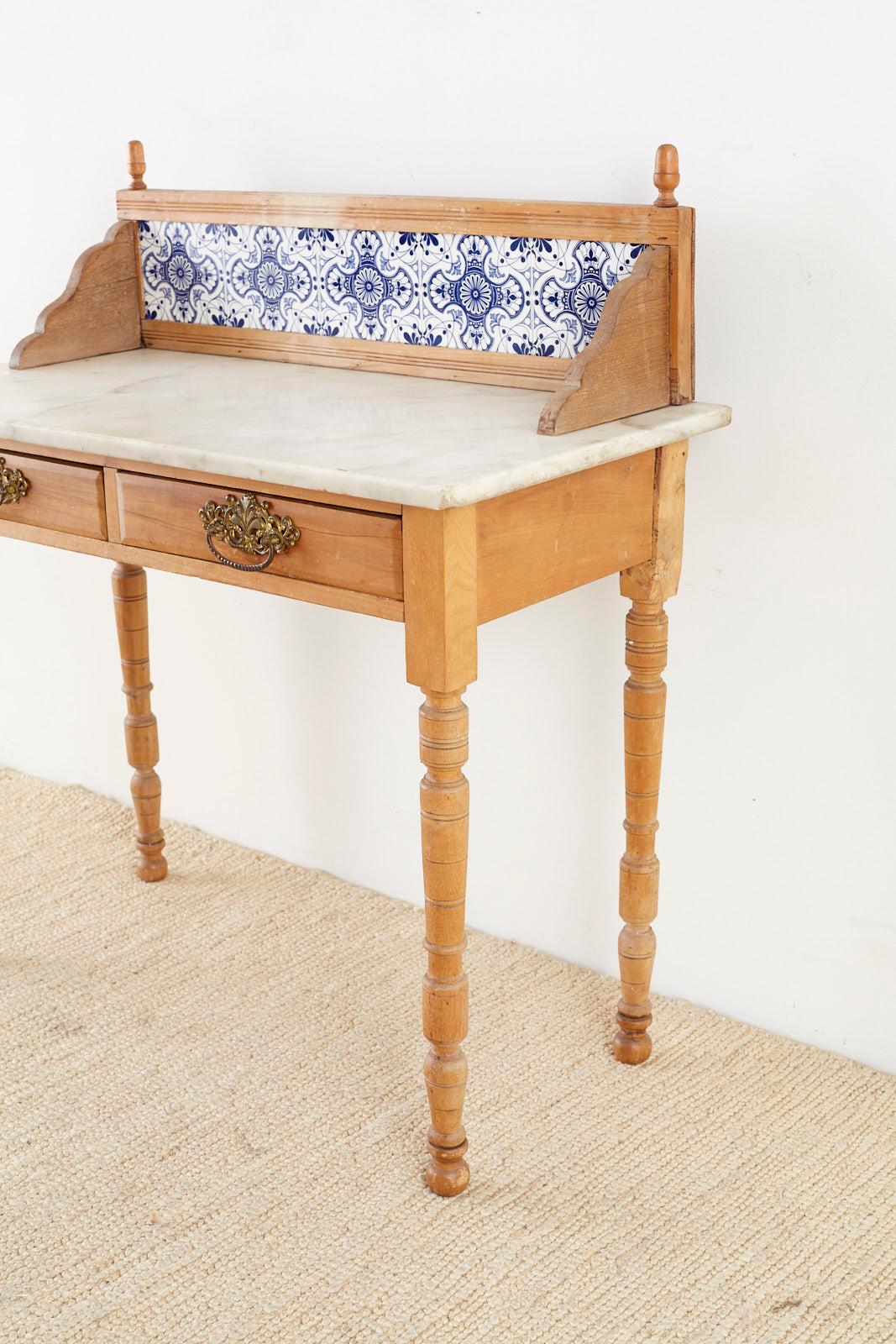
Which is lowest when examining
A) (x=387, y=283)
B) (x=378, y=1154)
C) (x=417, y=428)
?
(x=378, y=1154)

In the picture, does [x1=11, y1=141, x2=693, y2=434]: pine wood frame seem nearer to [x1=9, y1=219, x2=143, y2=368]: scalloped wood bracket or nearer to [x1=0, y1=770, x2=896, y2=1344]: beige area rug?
[x1=9, y1=219, x2=143, y2=368]: scalloped wood bracket

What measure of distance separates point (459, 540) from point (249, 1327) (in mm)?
864

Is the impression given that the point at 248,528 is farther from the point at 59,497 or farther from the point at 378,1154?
the point at 378,1154

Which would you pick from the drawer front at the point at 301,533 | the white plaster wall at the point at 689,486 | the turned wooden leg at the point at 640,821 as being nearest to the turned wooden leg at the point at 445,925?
the drawer front at the point at 301,533

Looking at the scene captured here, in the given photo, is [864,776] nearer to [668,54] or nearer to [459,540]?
[459,540]

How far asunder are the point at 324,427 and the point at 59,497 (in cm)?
36

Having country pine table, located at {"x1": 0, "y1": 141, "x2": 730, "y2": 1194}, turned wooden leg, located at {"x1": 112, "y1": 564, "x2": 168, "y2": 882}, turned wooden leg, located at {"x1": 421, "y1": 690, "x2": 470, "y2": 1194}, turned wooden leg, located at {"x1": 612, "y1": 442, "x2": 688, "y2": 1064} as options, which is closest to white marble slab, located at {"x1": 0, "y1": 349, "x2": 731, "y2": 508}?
country pine table, located at {"x1": 0, "y1": 141, "x2": 730, "y2": 1194}

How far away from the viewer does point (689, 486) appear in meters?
1.98

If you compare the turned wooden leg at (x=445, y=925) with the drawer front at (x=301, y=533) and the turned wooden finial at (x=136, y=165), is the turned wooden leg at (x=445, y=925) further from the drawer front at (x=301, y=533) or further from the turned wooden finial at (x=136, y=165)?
the turned wooden finial at (x=136, y=165)

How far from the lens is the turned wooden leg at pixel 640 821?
190 centimetres

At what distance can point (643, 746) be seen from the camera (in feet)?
6.33

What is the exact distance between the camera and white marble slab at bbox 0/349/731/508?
1497mm

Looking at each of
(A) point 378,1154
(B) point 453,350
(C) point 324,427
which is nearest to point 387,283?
(B) point 453,350

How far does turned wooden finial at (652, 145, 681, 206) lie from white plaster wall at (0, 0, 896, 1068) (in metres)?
0.11
